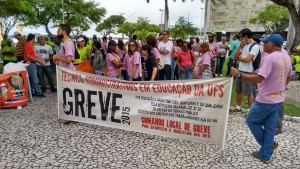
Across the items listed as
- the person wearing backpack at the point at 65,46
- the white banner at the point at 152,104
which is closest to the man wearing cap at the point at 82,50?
the person wearing backpack at the point at 65,46

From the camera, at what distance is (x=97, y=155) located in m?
4.46

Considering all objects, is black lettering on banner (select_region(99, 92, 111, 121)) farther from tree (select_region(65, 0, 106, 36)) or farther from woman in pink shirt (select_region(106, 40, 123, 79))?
tree (select_region(65, 0, 106, 36))

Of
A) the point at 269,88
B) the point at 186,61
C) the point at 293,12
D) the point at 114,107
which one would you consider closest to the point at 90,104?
the point at 114,107

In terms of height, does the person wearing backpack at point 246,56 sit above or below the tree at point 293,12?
below

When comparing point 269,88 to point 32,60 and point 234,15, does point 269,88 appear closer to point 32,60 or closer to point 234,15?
point 32,60

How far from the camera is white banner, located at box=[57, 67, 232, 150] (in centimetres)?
446

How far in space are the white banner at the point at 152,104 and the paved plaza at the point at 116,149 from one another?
0.75 feet

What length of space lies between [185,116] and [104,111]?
1.67 m

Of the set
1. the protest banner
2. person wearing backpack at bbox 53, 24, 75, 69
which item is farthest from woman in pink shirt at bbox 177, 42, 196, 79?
the protest banner

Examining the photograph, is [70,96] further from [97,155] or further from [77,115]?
[97,155]

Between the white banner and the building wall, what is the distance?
78.1m

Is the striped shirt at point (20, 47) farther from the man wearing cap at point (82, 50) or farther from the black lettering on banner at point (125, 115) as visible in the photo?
the black lettering on banner at point (125, 115)

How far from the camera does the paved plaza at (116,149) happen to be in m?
4.21

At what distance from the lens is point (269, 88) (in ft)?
13.5
